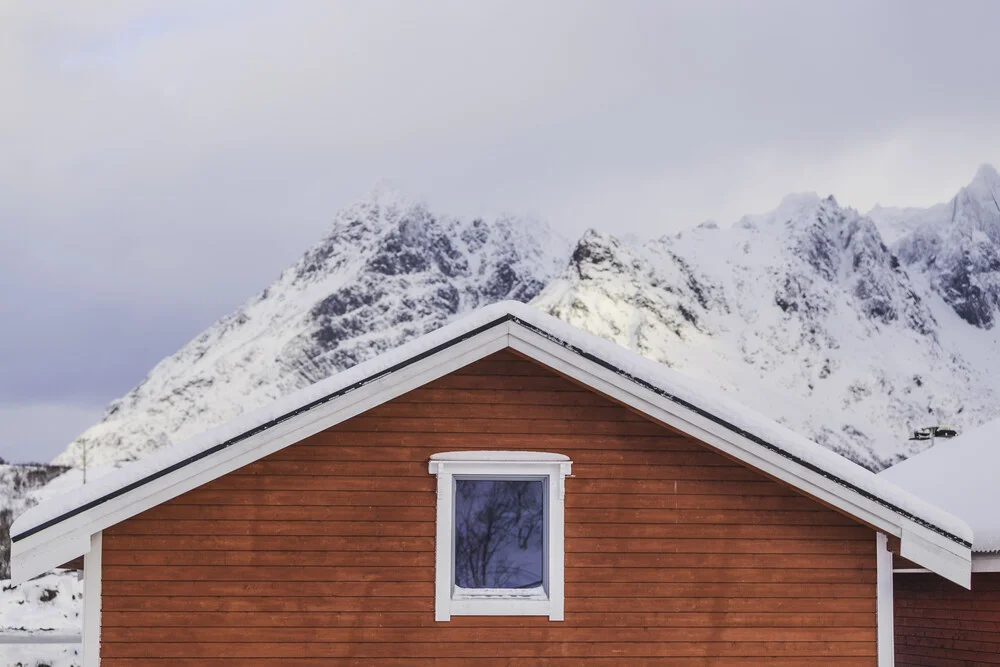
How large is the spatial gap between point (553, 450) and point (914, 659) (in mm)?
5886

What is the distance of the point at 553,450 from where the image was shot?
8594 millimetres

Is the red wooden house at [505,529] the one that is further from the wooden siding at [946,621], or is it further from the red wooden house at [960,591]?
the wooden siding at [946,621]

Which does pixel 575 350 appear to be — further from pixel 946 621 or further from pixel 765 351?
pixel 765 351

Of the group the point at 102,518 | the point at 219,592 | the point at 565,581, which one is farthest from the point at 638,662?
the point at 102,518

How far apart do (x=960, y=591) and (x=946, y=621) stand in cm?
44

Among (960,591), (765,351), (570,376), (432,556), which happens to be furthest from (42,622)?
(765,351)

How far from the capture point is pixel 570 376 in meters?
8.57

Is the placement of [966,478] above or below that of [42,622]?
above

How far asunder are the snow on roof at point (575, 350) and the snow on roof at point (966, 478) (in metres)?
2.09

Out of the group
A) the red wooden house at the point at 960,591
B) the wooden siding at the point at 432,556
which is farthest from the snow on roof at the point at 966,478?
the wooden siding at the point at 432,556

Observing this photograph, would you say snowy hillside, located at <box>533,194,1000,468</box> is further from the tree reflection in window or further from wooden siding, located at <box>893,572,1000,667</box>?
the tree reflection in window

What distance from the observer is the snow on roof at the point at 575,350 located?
8055 millimetres

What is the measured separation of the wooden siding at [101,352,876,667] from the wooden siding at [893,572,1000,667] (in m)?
2.80

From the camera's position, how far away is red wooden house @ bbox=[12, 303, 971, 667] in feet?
27.0
